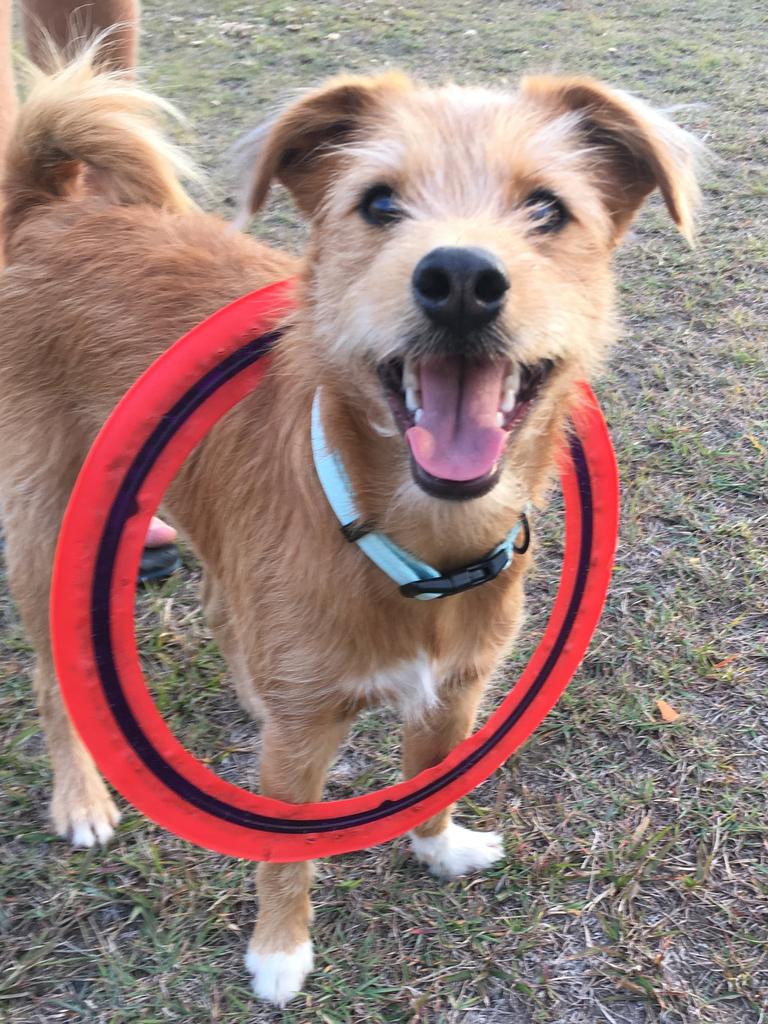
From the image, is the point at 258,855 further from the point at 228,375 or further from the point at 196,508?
the point at 228,375

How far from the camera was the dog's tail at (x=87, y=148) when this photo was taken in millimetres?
2633

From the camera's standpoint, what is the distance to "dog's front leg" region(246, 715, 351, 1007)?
2.31 meters

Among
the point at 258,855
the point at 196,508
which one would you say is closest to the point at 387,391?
the point at 196,508

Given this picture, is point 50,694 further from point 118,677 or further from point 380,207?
point 380,207

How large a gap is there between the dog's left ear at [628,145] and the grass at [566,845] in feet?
3.03

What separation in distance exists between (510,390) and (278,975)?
1.76 m

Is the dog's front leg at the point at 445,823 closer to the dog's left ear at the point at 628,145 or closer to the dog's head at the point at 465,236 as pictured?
the dog's head at the point at 465,236

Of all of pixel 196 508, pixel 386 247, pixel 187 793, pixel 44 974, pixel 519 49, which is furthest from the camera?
pixel 519 49

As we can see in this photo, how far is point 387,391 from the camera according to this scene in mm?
1903

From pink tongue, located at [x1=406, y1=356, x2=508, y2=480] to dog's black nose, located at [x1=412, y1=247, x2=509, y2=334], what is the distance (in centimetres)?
13

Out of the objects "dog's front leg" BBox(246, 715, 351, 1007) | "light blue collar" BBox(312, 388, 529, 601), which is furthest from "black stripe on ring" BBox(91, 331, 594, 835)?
"light blue collar" BBox(312, 388, 529, 601)

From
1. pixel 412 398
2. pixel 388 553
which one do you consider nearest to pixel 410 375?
pixel 412 398

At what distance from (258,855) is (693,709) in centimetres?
172

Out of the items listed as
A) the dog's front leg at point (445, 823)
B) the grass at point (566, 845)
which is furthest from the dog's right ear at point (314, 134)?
the dog's front leg at point (445, 823)
